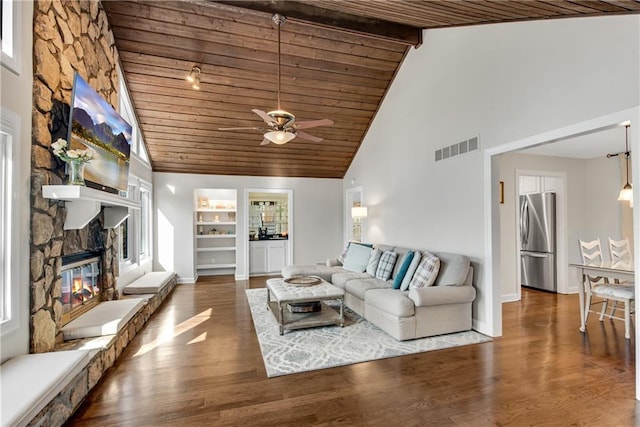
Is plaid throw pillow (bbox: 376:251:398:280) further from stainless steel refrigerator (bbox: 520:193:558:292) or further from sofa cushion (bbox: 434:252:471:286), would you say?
stainless steel refrigerator (bbox: 520:193:558:292)

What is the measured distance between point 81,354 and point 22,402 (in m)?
0.61

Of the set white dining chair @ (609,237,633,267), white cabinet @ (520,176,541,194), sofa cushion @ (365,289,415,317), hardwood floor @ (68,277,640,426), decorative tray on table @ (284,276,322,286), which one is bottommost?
hardwood floor @ (68,277,640,426)

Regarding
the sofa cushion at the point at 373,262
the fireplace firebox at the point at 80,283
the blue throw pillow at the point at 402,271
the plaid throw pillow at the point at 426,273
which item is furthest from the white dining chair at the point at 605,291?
the fireplace firebox at the point at 80,283

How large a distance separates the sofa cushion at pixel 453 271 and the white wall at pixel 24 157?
4006 millimetres

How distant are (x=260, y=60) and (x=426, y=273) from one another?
13.3 ft

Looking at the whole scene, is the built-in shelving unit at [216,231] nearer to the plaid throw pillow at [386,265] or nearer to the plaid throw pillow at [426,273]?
the plaid throw pillow at [386,265]

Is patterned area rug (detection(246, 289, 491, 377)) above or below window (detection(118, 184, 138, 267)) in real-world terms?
below

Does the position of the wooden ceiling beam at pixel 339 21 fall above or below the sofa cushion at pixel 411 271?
above

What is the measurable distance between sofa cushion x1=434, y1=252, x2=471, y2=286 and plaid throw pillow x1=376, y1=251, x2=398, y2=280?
894 mm

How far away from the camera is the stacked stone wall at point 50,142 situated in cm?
243

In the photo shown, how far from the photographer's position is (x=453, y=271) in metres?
3.69

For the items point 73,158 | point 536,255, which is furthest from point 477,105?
point 73,158

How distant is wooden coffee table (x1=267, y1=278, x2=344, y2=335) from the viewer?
3645 mm

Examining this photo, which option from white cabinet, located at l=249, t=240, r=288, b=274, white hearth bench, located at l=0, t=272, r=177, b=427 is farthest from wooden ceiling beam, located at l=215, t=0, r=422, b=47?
white cabinet, located at l=249, t=240, r=288, b=274
